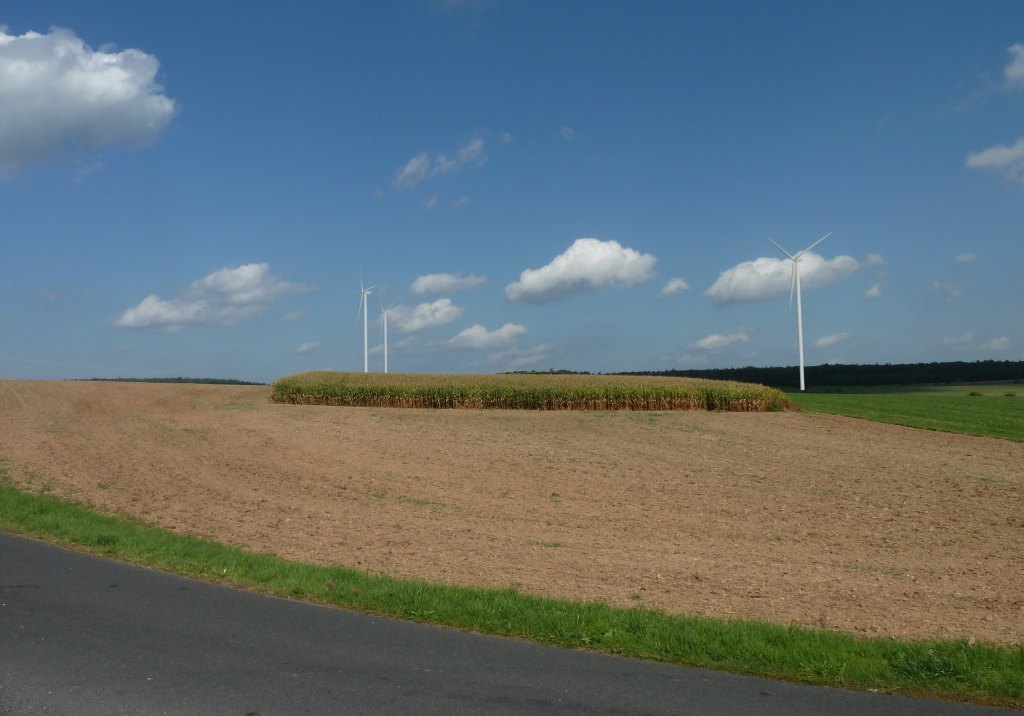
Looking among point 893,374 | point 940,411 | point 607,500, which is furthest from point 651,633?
point 893,374

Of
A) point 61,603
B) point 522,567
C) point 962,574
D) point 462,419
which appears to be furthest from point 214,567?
point 462,419

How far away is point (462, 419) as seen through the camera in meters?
30.0

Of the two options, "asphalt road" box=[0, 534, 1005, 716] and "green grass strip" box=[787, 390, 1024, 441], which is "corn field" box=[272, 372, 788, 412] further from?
"asphalt road" box=[0, 534, 1005, 716]

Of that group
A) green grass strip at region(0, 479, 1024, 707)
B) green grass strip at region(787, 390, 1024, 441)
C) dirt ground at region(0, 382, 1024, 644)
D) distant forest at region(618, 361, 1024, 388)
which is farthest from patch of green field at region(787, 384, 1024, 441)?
green grass strip at region(0, 479, 1024, 707)

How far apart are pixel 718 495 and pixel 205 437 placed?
50.5ft

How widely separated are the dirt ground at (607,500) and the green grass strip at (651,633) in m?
1.06

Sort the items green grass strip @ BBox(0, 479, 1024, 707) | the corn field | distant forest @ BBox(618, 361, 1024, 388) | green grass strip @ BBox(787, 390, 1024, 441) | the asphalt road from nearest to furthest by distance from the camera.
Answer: the asphalt road < green grass strip @ BBox(0, 479, 1024, 707) < green grass strip @ BBox(787, 390, 1024, 441) < the corn field < distant forest @ BBox(618, 361, 1024, 388)

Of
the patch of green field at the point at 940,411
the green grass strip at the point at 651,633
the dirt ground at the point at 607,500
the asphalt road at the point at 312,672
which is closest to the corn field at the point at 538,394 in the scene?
the patch of green field at the point at 940,411

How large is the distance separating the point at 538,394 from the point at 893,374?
3745 centimetres

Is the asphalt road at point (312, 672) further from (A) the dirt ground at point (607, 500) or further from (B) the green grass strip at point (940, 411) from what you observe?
(B) the green grass strip at point (940, 411)

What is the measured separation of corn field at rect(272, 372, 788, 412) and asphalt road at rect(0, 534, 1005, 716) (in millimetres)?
27006

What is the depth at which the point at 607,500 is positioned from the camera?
1730cm

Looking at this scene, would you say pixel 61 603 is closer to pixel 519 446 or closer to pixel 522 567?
pixel 522 567

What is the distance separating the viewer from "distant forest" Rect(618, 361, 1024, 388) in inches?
2306
